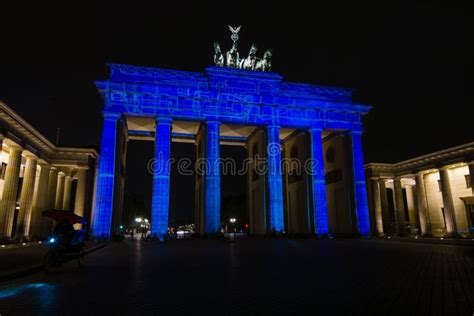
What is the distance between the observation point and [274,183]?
36969 millimetres

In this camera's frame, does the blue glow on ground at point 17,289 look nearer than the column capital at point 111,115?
Yes

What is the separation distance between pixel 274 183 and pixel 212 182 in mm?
7260

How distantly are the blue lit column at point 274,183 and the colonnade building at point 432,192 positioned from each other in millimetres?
17613

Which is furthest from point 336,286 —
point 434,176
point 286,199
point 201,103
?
point 434,176

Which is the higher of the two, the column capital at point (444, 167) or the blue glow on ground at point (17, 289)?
the column capital at point (444, 167)

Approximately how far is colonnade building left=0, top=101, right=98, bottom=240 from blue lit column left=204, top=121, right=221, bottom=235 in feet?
50.1

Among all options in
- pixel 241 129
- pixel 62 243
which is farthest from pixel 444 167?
pixel 62 243

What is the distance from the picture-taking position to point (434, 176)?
45781mm

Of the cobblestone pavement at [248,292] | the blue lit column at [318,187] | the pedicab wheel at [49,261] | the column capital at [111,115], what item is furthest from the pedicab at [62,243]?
the blue lit column at [318,187]

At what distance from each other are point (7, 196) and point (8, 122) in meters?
7.32

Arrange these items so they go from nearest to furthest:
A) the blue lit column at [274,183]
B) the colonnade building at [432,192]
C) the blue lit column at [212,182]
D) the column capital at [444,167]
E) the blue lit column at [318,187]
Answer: the blue lit column at [212,182] < the blue lit column at [274,183] < the blue lit column at [318,187] < the colonnade building at [432,192] < the column capital at [444,167]

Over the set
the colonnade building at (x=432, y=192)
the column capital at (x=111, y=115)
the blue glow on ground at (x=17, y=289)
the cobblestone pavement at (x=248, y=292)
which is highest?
the column capital at (x=111, y=115)

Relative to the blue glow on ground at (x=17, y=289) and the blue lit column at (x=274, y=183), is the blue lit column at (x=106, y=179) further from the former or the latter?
the blue glow on ground at (x=17, y=289)

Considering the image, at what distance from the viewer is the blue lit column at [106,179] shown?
32031 millimetres
